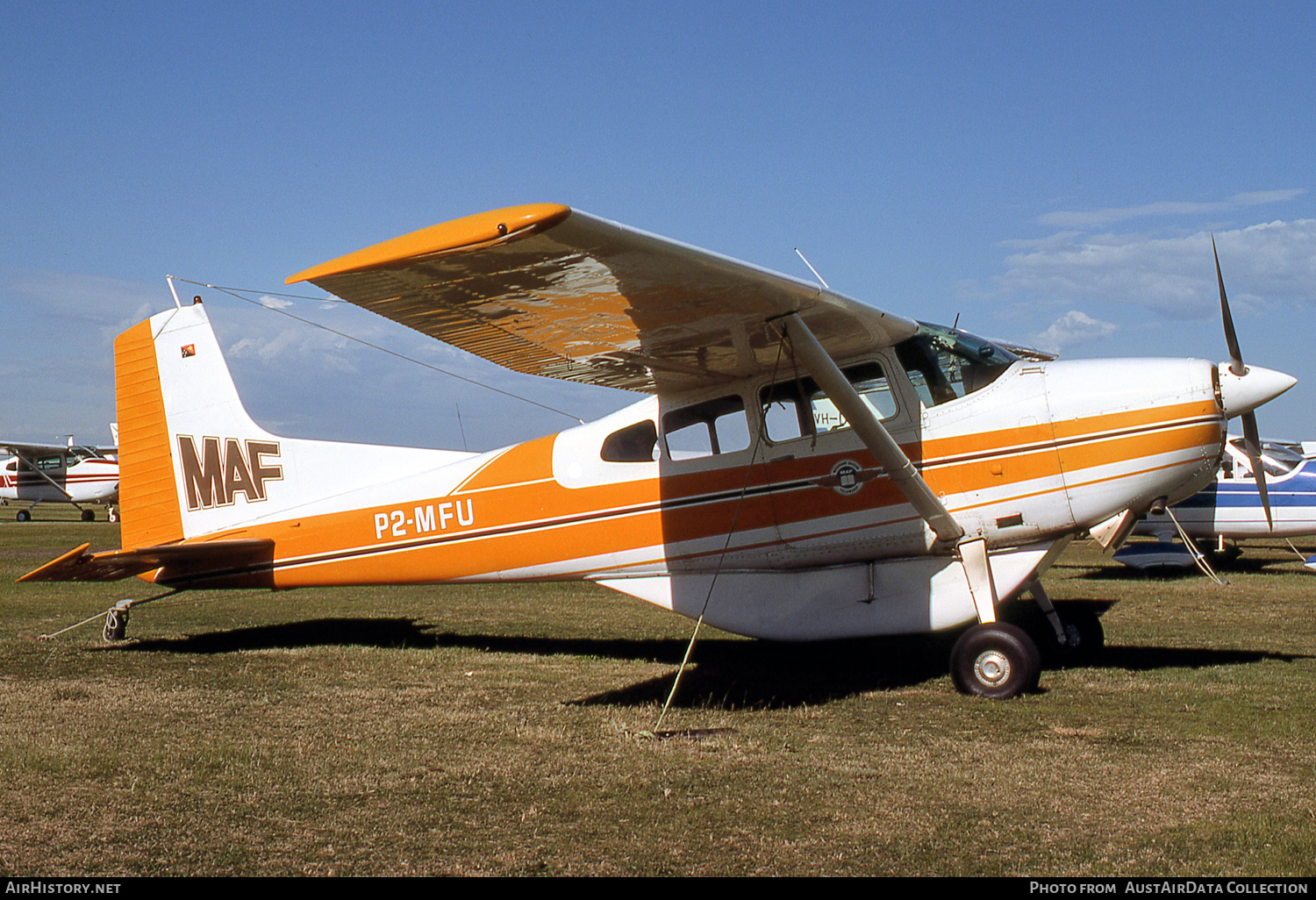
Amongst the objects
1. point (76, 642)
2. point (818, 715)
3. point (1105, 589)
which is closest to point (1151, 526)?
point (1105, 589)

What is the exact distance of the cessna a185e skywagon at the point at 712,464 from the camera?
6031 mm

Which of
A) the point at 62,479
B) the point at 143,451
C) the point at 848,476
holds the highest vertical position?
the point at 62,479

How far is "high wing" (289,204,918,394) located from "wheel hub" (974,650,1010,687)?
2.39 meters

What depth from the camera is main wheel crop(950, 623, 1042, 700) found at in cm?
636

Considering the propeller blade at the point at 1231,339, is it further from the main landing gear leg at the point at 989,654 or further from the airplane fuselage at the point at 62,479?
the airplane fuselage at the point at 62,479

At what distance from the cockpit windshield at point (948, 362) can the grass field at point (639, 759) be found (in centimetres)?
220

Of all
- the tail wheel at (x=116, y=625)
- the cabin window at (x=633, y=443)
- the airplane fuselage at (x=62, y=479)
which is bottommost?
the tail wheel at (x=116, y=625)

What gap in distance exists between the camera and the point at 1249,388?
6504 millimetres

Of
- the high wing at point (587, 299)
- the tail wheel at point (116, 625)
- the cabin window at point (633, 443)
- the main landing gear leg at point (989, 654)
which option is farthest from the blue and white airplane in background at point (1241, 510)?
the tail wheel at point (116, 625)

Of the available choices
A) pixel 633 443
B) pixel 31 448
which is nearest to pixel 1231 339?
pixel 633 443

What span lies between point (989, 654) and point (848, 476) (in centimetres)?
162

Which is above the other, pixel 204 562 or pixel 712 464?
pixel 712 464

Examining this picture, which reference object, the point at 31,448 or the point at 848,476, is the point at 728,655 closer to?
the point at 848,476
